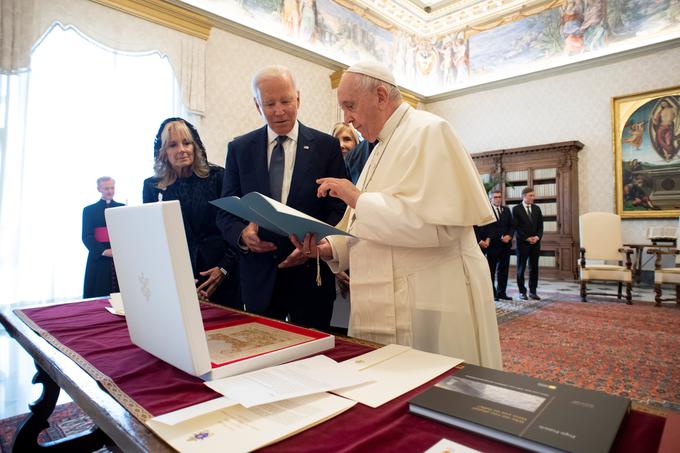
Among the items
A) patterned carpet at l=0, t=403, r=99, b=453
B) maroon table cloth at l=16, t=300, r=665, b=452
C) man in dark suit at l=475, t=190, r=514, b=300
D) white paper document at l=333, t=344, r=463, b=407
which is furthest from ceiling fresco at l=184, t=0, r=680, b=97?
white paper document at l=333, t=344, r=463, b=407

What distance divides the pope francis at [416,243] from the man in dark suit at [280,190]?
317 millimetres

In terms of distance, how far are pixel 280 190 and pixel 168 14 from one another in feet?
19.9

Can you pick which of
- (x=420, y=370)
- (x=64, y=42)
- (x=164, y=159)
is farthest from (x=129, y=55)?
(x=420, y=370)

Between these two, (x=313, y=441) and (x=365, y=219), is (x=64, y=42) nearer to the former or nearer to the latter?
(x=365, y=219)

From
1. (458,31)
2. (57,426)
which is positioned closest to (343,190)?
(57,426)

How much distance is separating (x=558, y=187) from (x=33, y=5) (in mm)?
10392

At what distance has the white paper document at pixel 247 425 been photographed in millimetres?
674

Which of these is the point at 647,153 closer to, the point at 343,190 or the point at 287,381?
the point at 343,190

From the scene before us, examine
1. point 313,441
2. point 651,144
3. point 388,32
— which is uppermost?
point 388,32

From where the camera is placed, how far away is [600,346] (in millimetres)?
4602

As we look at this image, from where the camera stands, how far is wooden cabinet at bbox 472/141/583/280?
10.1 m

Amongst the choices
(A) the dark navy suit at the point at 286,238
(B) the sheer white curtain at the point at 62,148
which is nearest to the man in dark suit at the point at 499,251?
(B) the sheer white curtain at the point at 62,148

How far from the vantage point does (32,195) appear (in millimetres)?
5594

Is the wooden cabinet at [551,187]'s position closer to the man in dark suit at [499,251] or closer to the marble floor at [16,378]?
the man in dark suit at [499,251]
